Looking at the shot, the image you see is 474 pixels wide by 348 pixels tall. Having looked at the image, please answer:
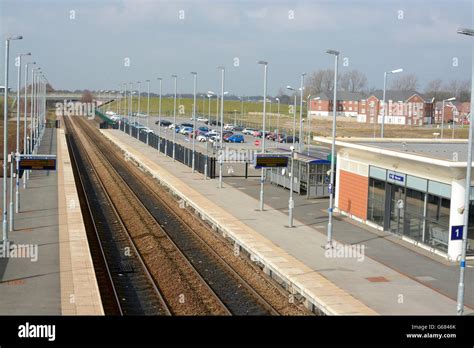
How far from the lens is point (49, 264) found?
17.2 metres

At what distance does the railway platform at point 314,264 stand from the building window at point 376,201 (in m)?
0.91

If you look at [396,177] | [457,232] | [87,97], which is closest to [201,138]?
[396,177]

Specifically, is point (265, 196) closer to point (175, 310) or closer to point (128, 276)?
point (128, 276)

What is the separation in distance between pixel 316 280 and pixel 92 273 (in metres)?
5.52

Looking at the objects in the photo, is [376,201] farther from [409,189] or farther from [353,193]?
[409,189]

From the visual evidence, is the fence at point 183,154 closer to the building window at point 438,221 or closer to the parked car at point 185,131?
the parked car at point 185,131

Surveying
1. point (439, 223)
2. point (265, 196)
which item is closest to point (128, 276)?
point (439, 223)

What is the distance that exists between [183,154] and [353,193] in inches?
866

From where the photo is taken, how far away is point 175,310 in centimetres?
1488

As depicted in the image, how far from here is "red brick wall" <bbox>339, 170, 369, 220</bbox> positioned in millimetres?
24845

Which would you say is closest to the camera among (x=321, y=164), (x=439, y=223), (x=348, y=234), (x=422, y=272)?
(x=422, y=272)

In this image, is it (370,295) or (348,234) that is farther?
(348,234)

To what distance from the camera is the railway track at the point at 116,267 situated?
15.1m
